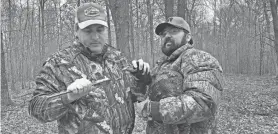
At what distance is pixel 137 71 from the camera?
2.85 metres

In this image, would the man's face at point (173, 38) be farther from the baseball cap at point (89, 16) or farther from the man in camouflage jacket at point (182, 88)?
the baseball cap at point (89, 16)

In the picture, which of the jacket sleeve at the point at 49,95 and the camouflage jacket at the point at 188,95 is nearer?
the jacket sleeve at the point at 49,95

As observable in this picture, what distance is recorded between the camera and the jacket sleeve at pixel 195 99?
7.55ft

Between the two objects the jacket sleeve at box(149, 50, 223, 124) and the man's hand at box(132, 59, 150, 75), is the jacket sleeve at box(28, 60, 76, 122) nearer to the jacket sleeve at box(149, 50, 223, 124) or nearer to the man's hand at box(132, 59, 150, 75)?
the man's hand at box(132, 59, 150, 75)

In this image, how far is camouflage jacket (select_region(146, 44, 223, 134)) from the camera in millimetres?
2316

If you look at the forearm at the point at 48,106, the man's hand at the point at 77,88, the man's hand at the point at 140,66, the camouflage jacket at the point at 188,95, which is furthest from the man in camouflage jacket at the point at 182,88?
the forearm at the point at 48,106

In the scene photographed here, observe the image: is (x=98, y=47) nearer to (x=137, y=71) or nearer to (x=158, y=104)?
(x=137, y=71)

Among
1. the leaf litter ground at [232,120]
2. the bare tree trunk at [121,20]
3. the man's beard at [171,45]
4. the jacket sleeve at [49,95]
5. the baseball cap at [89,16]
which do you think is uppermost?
the bare tree trunk at [121,20]

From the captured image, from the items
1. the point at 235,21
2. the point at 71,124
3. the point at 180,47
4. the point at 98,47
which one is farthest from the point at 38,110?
the point at 235,21

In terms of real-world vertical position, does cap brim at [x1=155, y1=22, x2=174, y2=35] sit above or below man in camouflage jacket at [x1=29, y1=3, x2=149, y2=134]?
above

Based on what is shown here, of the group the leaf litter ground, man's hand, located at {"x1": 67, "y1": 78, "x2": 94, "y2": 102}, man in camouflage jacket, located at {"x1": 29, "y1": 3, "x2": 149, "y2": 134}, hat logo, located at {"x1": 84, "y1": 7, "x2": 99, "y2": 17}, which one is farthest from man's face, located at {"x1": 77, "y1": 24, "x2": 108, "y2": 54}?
the leaf litter ground

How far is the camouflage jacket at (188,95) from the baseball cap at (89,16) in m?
0.93

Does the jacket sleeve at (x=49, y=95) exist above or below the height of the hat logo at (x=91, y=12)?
below

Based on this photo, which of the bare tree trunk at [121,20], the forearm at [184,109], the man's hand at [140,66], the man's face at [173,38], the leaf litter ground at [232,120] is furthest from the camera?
the leaf litter ground at [232,120]
